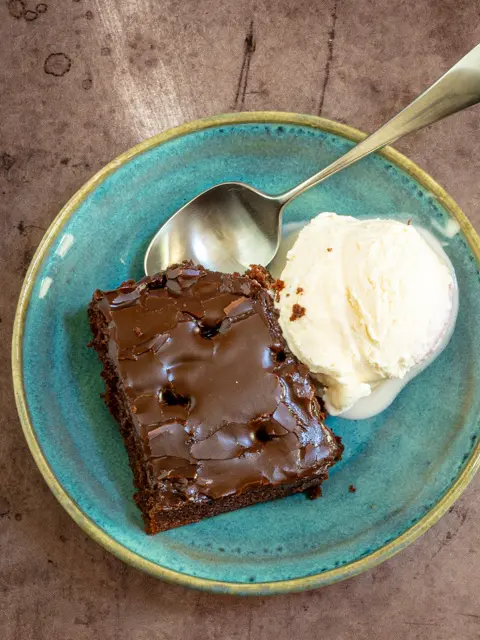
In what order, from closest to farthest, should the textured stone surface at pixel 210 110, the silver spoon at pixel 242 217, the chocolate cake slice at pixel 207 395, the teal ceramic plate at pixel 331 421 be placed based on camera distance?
the chocolate cake slice at pixel 207 395, the teal ceramic plate at pixel 331 421, the silver spoon at pixel 242 217, the textured stone surface at pixel 210 110

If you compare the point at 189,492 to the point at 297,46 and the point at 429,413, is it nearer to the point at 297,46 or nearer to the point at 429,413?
the point at 429,413

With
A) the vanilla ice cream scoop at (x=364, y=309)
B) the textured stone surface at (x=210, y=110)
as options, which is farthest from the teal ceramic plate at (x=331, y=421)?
the textured stone surface at (x=210, y=110)

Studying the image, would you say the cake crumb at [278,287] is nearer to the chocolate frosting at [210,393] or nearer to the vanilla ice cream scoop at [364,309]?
the vanilla ice cream scoop at [364,309]

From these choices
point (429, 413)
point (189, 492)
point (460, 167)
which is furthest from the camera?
point (460, 167)

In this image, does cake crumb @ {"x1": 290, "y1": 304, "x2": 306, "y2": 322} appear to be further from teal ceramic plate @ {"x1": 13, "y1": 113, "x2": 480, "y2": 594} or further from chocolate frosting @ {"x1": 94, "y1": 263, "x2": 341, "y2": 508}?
teal ceramic plate @ {"x1": 13, "y1": 113, "x2": 480, "y2": 594}

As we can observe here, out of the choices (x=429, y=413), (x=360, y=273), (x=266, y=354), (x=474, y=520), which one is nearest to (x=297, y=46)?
(x=360, y=273)

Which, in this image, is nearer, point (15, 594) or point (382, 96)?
point (15, 594)

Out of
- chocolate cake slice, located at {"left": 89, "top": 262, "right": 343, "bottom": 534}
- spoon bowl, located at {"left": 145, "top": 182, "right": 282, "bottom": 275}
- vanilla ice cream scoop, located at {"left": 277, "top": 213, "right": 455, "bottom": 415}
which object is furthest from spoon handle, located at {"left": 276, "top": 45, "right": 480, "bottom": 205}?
chocolate cake slice, located at {"left": 89, "top": 262, "right": 343, "bottom": 534}
